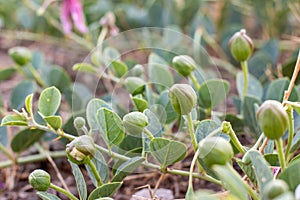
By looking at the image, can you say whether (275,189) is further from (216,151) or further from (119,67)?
(119,67)

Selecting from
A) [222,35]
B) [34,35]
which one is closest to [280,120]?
[222,35]

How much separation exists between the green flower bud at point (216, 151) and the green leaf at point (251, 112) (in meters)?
0.38

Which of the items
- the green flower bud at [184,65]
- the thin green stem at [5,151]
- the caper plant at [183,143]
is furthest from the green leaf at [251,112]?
the thin green stem at [5,151]

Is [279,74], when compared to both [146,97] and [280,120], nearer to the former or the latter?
[146,97]

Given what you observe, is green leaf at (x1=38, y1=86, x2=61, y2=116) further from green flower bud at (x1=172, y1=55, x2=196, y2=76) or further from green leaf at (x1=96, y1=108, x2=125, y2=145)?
green flower bud at (x1=172, y1=55, x2=196, y2=76)

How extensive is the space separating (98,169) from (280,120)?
12.7 inches

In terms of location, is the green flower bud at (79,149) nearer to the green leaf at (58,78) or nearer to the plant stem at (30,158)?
the plant stem at (30,158)

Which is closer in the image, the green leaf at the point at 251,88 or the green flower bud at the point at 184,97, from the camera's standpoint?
the green flower bud at the point at 184,97

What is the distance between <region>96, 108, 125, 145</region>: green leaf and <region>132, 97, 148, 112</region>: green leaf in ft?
0.20

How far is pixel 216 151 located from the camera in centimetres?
57

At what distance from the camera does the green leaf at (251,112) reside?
95 cm

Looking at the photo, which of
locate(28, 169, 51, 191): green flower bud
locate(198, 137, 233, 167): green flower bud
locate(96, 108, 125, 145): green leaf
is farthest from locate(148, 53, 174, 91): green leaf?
locate(198, 137, 233, 167): green flower bud

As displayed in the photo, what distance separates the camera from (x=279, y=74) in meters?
1.15

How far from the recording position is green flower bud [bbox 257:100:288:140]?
0.58 m
